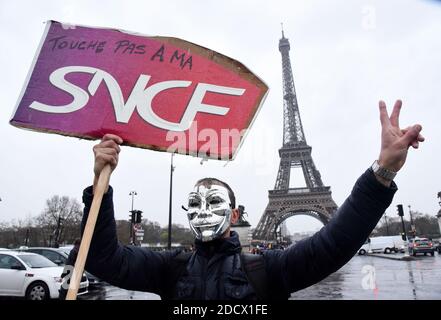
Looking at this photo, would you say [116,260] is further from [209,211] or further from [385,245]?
[385,245]

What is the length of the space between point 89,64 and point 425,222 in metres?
94.8

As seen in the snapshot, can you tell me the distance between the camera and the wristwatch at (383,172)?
5.34 ft

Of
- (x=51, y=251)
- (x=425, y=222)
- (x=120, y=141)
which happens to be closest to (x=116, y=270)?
(x=120, y=141)

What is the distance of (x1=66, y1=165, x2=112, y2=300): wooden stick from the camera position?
154cm

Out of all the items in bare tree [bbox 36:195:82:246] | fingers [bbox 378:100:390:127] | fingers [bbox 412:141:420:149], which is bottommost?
fingers [bbox 412:141:420:149]

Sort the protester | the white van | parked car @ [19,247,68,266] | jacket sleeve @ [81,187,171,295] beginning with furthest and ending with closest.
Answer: the white van < parked car @ [19,247,68,266] < jacket sleeve @ [81,187,171,295] < the protester

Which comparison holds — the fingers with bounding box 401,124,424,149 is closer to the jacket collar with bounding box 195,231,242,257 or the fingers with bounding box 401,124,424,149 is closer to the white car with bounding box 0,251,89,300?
the jacket collar with bounding box 195,231,242,257

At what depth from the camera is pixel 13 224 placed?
245 feet

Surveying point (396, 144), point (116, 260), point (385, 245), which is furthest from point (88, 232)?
point (385, 245)

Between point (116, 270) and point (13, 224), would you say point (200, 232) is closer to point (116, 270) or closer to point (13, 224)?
point (116, 270)

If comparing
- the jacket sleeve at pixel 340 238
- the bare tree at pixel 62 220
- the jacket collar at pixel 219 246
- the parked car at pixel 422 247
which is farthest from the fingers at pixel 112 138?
the bare tree at pixel 62 220

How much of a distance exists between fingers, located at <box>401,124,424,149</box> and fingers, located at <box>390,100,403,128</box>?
0.09 metres

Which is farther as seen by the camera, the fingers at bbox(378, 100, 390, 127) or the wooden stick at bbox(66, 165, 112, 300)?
the fingers at bbox(378, 100, 390, 127)

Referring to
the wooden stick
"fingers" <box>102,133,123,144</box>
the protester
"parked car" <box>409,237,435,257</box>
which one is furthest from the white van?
the wooden stick
